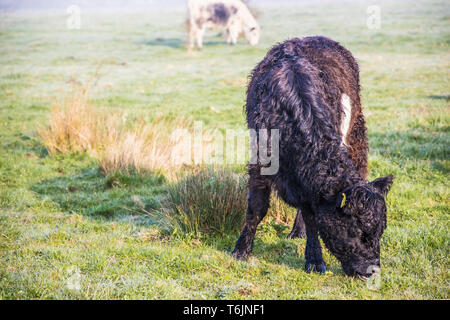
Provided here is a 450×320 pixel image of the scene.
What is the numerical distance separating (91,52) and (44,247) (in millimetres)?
23793

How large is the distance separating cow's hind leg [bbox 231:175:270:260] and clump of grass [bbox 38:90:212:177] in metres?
3.24

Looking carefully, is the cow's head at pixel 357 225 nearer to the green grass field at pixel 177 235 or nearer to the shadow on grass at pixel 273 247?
the green grass field at pixel 177 235

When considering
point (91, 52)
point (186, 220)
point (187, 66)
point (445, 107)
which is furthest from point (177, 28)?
point (186, 220)

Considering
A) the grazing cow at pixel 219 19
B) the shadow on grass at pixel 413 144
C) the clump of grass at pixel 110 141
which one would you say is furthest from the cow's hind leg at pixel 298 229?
the grazing cow at pixel 219 19

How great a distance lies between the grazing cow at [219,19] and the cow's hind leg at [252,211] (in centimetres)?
2381

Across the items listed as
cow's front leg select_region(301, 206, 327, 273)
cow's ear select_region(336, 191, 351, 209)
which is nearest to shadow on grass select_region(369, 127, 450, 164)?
cow's front leg select_region(301, 206, 327, 273)

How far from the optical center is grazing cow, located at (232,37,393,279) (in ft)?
12.6

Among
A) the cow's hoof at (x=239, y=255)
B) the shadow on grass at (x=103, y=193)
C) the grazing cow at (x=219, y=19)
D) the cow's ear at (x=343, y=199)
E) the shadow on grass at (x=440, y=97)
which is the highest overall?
the grazing cow at (x=219, y=19)

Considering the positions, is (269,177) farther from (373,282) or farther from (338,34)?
(338,34)

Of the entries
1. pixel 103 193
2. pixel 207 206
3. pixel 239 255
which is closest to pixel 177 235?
pixel 207 206

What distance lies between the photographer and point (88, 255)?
4.80 metres

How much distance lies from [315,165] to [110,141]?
6.05 metres

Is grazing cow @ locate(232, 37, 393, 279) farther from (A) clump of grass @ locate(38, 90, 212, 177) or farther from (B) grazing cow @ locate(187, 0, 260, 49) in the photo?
(B) grazing cow @ locate(187, 0, 260, 49)

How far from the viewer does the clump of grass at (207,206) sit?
543 cm
